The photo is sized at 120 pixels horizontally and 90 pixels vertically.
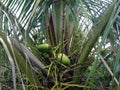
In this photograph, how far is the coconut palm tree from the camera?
44.9 inches

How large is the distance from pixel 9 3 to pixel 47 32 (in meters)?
0.21

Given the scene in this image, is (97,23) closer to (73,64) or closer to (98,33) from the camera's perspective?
(98,33)

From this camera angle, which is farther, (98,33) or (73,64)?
(73,64)

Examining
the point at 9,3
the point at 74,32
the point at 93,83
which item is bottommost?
the point at 93,83

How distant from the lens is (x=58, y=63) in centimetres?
120

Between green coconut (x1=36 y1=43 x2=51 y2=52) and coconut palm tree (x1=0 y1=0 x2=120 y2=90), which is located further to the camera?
green coconut (x1=36 y1=43 x2=51 y2=52)

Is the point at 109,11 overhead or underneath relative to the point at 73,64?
overhead

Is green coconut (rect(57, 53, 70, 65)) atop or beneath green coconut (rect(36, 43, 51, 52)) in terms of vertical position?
beneath

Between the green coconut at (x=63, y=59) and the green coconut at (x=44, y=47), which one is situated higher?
the green coconut at (x=44, y=47)

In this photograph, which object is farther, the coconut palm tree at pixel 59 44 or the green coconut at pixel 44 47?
the green coconut at pixel 44 47

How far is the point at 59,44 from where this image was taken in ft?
4.02

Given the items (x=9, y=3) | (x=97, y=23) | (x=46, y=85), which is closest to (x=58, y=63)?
(x=46, y=85)

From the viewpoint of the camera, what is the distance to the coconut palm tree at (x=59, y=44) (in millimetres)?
1141

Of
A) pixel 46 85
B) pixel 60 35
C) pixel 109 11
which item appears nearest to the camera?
pixel 109 11
